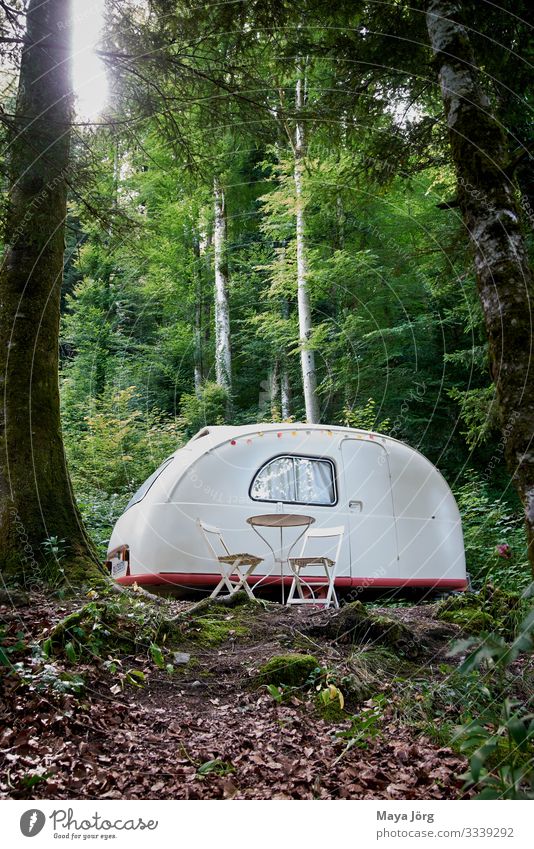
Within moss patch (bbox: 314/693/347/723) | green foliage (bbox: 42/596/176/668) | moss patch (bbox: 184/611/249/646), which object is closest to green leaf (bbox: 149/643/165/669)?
green foliage (bbox: 42/596/176/668)

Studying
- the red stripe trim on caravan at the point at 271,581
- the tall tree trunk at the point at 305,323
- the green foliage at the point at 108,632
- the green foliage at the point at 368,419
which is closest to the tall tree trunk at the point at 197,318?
the tall tree trunk at the point at 305,323

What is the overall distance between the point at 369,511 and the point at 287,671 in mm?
3871

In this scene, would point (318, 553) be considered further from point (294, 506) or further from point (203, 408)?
point (203, 408)

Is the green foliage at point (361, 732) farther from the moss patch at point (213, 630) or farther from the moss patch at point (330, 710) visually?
the moss patch at point (213, 630)

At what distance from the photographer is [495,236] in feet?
12.8

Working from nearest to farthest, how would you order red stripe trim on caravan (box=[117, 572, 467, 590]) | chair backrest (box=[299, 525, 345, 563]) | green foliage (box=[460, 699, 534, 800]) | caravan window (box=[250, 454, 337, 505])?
green foliage (box=[460, 699, 534, 800])
red stripe trim on caravan (box=[117, 572, 467, 590])
chair backrest (box=[299, 525, 345, 563])
caravan window (box=[250, 454, 337, 505])

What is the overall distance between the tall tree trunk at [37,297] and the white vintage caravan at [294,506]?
153cm

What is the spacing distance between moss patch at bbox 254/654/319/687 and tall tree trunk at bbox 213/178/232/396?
457 inches

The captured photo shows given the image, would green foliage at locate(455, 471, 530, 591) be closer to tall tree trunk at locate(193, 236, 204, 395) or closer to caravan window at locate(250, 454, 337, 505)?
caravan window at locate(250, 454, 337, 505)

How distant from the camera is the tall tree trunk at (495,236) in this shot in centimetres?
351

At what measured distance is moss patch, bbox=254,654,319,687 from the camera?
3900mm

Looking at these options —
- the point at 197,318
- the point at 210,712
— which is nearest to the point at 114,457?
the point at 197,318

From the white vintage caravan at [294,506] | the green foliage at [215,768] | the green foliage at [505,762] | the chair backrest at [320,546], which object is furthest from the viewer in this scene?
the chair backrest at [320,546]
